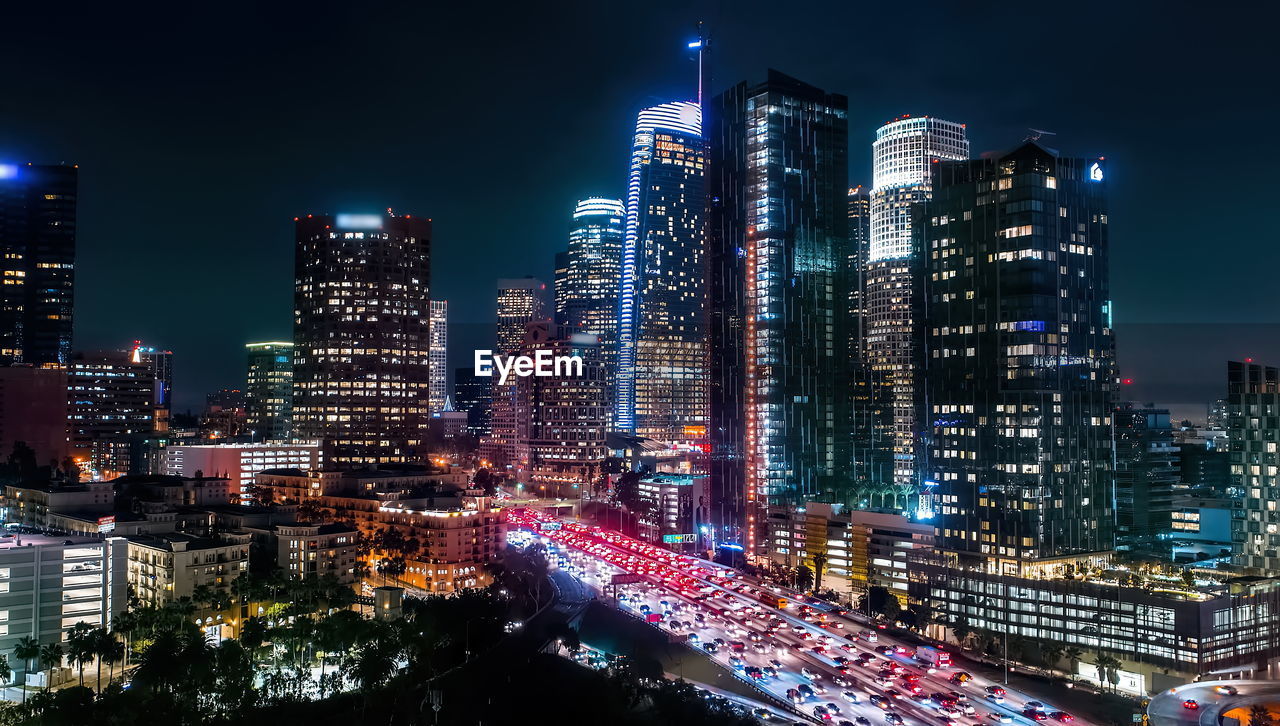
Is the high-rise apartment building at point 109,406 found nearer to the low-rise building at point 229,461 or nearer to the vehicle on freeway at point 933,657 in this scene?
the low-rise building at point 229,461

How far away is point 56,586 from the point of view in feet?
225

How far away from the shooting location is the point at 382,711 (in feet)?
209

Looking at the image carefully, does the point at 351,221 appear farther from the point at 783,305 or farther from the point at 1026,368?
the point at 1026,368

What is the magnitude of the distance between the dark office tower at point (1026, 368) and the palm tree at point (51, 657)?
2666 inches

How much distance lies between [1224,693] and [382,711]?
167ft

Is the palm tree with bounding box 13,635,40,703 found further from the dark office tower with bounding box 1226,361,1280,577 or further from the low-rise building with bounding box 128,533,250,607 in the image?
the dark office tower with bounding box 1226,361,1280,577

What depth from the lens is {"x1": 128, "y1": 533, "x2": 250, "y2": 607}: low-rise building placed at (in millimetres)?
78062

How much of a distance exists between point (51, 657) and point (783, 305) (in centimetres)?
9321

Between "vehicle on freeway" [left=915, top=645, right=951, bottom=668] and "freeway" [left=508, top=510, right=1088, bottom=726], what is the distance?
0.54 metres

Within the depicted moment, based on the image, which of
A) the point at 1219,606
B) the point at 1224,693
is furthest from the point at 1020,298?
the point at 1224,693

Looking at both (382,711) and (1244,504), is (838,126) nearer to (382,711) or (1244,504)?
(1244,504)

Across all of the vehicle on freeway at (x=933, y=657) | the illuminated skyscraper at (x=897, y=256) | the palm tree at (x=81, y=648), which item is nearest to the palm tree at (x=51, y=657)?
the palm tree at (x=81, y=648)

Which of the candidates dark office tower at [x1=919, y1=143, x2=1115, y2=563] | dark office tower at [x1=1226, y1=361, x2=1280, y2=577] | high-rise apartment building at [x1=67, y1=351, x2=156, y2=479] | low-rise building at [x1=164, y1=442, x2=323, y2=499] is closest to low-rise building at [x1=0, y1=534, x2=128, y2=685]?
low-rise building at [x1=164, y1=442, x2=323, y2=499]

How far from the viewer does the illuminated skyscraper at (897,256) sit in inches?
6462
